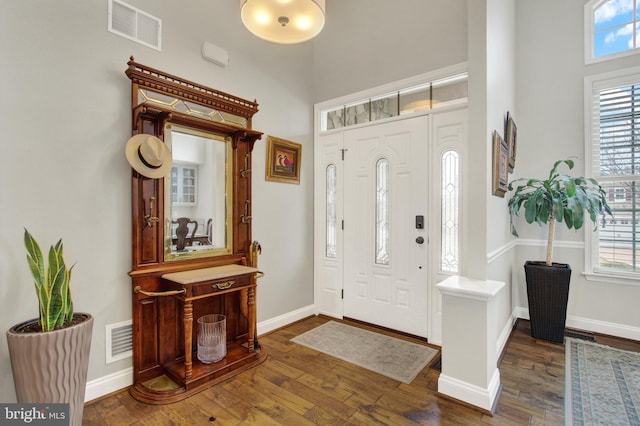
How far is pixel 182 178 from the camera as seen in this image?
101 inches

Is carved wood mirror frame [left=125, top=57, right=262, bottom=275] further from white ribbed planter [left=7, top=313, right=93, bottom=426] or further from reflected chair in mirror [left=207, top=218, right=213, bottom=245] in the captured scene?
white ribbed planter [left=7, top=313, right=93, bottom=426]

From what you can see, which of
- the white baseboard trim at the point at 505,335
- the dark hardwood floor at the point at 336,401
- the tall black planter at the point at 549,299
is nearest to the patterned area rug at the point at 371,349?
the dark hardwood floor at the point at 336,401

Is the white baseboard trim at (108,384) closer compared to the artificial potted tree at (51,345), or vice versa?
the artificial potted tree at (51,345)

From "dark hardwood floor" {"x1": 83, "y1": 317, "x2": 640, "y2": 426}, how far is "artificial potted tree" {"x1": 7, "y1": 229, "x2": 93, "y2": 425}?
0.41 metres

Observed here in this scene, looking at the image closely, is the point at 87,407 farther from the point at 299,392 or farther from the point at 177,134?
the point at 177,134

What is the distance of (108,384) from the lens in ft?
7.16

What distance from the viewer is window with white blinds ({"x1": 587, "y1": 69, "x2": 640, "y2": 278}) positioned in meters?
3.16

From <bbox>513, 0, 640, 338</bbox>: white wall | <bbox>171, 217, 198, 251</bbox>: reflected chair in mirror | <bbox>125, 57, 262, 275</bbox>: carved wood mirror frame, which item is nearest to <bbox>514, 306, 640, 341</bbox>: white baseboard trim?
<bbox>513, 0, 640, 338</bbox>: white wall

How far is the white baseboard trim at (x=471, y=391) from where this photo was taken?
A: 2.01 metres

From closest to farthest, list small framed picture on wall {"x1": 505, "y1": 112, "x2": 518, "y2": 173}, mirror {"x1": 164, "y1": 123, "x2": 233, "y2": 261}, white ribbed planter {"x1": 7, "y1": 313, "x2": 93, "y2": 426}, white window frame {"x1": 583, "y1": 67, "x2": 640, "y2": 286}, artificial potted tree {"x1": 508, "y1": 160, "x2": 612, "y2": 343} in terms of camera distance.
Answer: white ribbed planter {"x1": 7, "y1": 313, "x2": 93, "y2": 426} → mirror {"x1": 164, "y1": 123, "x2": 233, "y2": 261} → artificial potted tree {"x1": 508, "y1": 160, "x2": 612, "y2": 343} → small framed picture on wall {"x1": 505, "y1": 112, "x2": 518, "y2": 173} → white window frame {"x1": 583, "y1": 67, "x2": 640, "y2": 286}

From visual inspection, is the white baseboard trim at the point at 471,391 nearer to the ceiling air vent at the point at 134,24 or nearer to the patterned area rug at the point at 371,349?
the patterned area rug at the point at 371,349

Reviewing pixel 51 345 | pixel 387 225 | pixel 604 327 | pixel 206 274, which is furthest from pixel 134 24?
pixel 604 327

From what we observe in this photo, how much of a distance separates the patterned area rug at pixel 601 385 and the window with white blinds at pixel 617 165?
37.3 inches

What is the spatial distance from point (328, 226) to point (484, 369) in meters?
2.27
